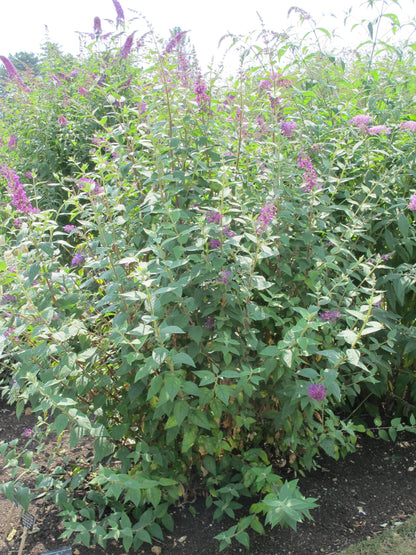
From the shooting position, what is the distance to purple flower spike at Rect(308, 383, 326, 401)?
196cm

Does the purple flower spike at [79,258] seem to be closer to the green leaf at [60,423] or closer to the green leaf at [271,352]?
the green leaf at [60,423]

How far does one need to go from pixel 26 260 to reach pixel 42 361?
0.52 metres

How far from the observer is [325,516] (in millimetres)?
2307

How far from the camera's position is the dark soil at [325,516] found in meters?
2.16

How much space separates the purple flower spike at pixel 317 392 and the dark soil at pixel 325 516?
29.3 inches

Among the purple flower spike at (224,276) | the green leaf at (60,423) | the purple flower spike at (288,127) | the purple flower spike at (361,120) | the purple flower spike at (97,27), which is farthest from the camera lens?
the purple flower spike at (97,27)

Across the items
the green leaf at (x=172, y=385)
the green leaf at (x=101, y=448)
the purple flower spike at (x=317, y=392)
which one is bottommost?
the green leaf at (x=101, y=448)

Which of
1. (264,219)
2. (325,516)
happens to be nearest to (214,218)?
(264,219)

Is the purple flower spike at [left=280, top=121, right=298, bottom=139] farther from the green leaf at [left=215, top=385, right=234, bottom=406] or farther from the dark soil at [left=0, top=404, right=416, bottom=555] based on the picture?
the dark soil at [left=0, top=404, right=416, bottom=555]

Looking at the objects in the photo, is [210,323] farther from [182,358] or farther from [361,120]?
[361,120]

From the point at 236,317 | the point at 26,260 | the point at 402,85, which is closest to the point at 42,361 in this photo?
the point at 26,260

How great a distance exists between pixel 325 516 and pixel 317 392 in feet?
2.59

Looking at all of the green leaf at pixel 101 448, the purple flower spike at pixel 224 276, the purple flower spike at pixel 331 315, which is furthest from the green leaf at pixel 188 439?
the purple flower spike at pixel 331 315

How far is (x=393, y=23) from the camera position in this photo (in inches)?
118
